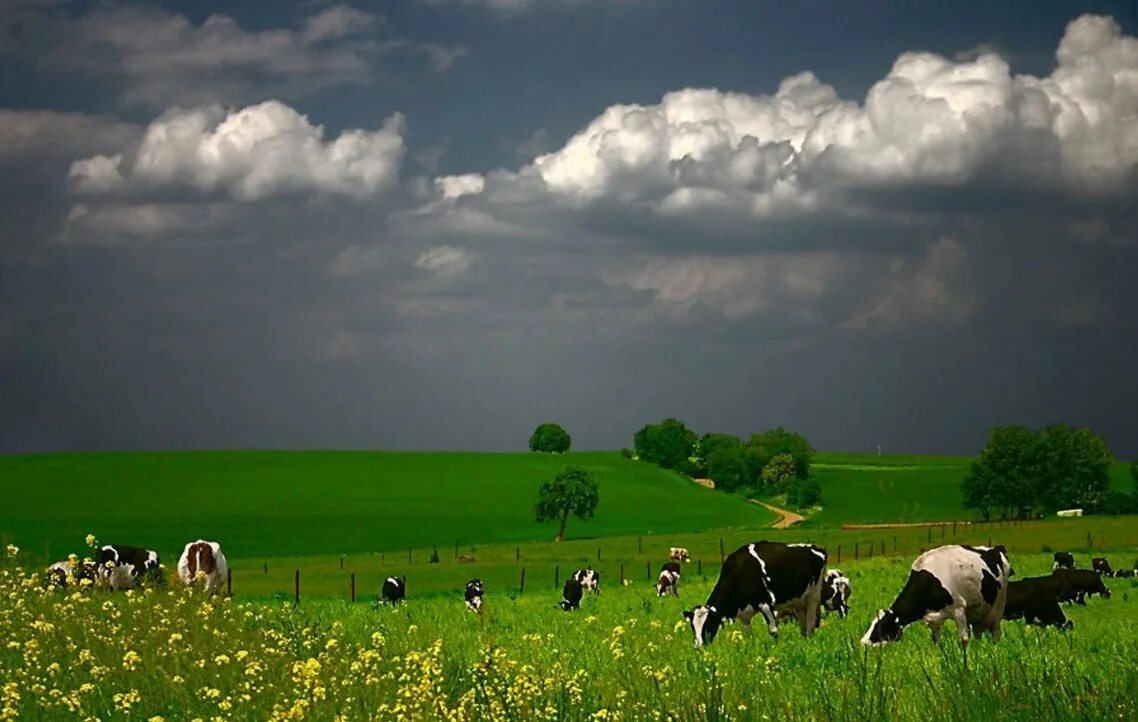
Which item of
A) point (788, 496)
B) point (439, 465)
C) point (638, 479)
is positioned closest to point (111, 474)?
point (439, 465)

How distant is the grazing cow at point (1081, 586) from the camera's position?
3206 cm

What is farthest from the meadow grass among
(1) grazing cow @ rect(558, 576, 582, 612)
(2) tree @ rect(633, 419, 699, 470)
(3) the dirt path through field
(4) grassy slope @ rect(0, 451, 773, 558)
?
(2) tree @ rect(633, 419, 699, 470)

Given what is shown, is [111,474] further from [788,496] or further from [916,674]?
[916,674]

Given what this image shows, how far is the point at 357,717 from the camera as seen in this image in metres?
11.1

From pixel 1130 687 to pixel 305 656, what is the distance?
10984 millimetres

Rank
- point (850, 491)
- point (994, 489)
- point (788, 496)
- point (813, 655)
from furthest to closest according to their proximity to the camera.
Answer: point (850, 491), point (788, 496), point (994, 489), point (813, 655)

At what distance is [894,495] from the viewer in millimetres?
164000

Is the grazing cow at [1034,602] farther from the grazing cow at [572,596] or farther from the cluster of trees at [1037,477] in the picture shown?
the cluster of trees at [1037,477]

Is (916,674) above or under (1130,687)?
under

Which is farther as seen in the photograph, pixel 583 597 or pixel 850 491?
pixel 850 491

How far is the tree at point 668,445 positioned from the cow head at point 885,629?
169006 mm

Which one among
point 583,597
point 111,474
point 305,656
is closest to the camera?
point 305,656

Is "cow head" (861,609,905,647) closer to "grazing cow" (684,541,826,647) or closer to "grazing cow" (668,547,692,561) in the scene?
"grazing cow" (684,541,826,647)

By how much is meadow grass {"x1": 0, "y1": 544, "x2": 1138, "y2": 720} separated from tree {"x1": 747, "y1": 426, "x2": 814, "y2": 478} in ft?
479
